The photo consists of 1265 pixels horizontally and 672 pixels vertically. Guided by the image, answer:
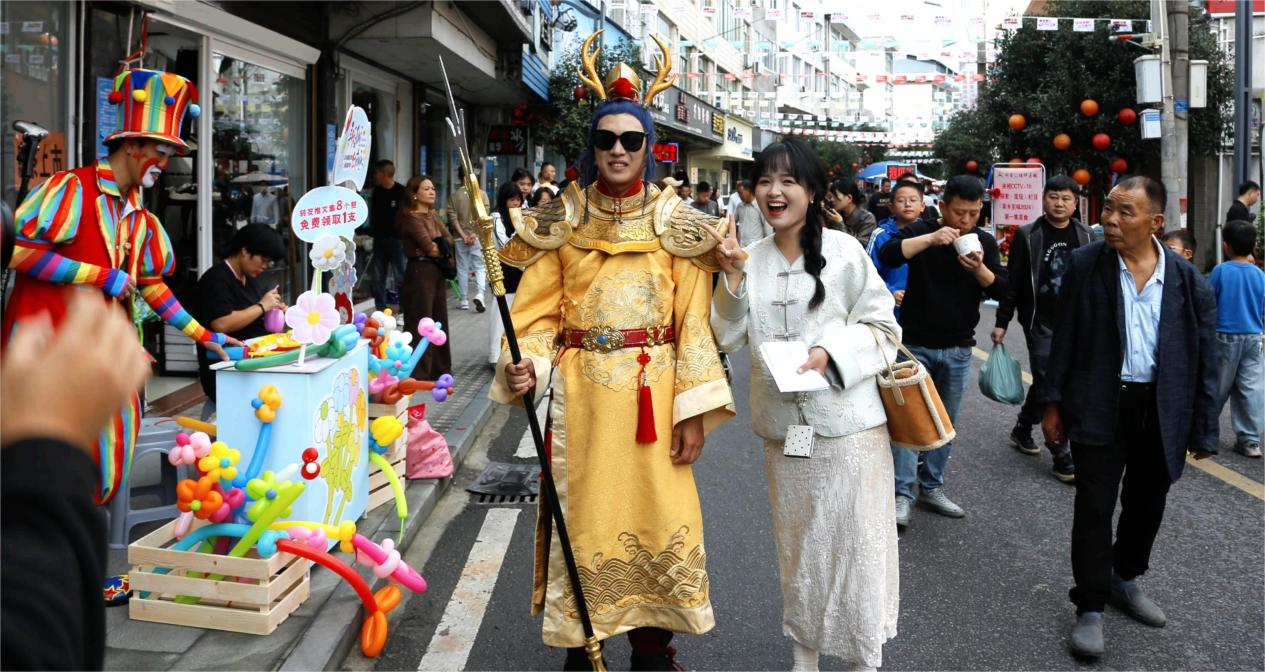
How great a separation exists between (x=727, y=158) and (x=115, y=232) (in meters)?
40.5

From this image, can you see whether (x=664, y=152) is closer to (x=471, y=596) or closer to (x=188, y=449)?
(x=471, y=596)

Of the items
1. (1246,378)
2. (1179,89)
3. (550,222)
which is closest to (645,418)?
(550,222)

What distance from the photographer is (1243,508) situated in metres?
5.63

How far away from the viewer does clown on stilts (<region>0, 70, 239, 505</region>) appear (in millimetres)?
3428

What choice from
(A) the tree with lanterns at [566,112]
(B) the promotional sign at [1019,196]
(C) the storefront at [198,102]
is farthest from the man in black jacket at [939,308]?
(A) the tree with lanterns at [566,112]

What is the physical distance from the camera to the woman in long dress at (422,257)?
8.20 metres

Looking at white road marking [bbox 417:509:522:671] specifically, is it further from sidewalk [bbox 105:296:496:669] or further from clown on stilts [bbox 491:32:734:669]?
clown on stilts [bbox 491:32:734:669]

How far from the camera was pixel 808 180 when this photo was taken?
3.24 metres

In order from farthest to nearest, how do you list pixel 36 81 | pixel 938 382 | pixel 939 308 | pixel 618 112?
pixel 36 81, pixel 938 382, pixel 939 308, pixel 618 112

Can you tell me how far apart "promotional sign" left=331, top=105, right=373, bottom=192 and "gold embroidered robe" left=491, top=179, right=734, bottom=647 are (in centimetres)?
177

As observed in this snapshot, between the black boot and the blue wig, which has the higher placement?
the blue wig

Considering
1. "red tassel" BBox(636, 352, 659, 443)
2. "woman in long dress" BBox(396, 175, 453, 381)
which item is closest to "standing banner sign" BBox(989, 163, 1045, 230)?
"woman in long dress" BBox(396, 175, 453, 381)

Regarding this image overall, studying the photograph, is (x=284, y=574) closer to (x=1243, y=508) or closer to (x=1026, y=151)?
(x=1243, y=508)

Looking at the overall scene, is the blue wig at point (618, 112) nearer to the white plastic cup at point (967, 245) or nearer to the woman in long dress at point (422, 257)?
the white plastic cup at point (967, 245)
